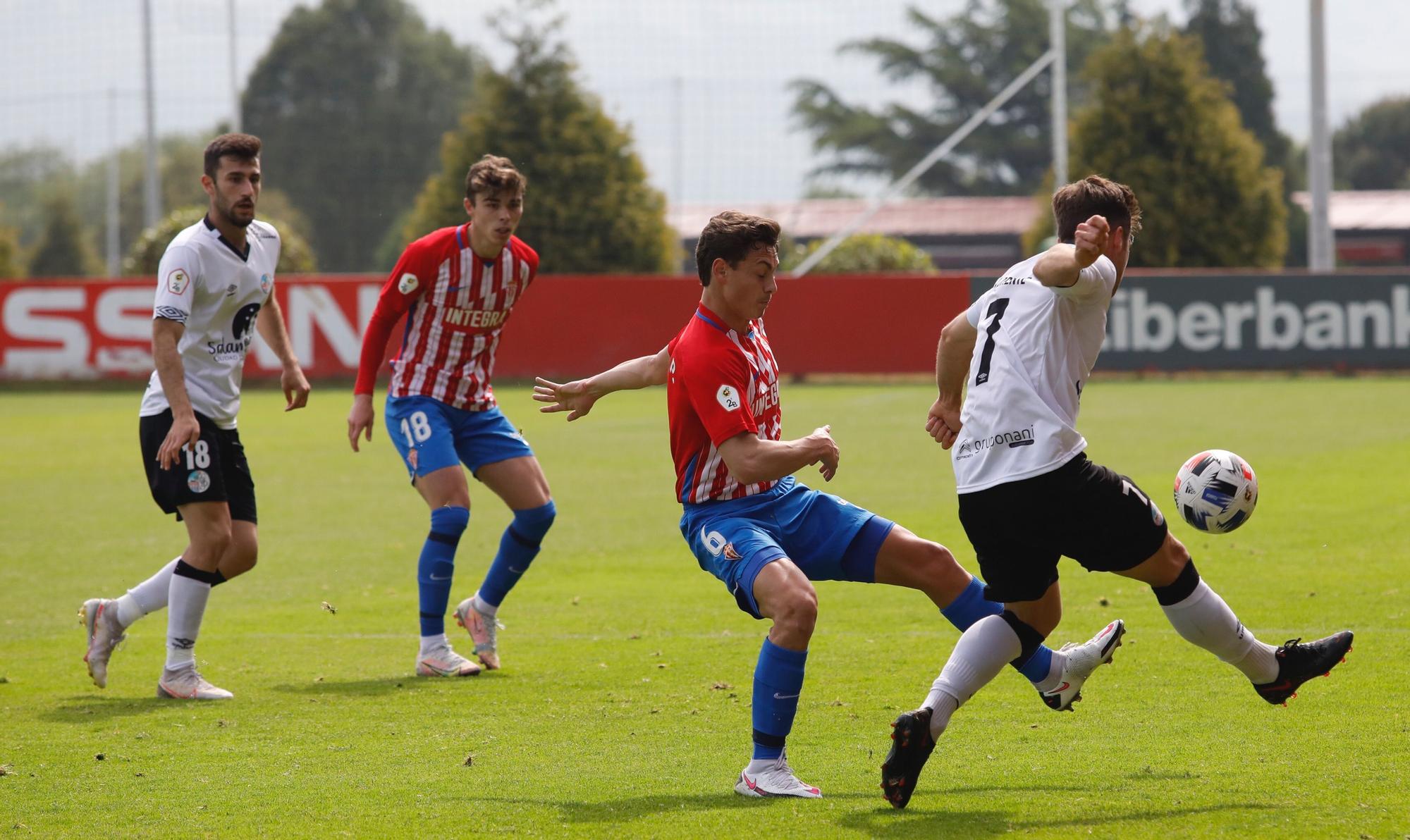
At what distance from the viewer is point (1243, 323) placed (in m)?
23.9

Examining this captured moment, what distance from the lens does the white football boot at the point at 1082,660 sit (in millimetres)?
5145

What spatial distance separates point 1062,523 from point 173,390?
3.62m

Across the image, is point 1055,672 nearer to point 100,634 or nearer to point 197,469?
point 197,469

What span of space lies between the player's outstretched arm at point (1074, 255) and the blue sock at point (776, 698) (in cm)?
133

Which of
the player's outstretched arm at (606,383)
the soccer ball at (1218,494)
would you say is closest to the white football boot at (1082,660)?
the soccer ball at (1218,494)

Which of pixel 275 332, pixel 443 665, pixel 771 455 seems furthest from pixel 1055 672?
pixel 275 332

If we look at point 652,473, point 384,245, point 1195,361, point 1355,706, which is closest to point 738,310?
point 1355,706

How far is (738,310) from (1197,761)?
79.2 inches

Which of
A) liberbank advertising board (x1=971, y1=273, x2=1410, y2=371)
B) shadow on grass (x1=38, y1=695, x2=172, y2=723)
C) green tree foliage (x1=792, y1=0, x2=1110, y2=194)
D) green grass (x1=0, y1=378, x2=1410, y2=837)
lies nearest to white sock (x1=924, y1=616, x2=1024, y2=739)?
green grass (x1=0, y1=378, x2=1410, y2=837)

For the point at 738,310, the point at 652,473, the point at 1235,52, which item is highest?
the point at 1235,52

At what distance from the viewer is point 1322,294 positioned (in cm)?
2372

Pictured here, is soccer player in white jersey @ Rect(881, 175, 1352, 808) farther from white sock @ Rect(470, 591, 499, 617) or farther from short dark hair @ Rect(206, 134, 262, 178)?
short dark hair @ Rect(206, 134, 262, 178)

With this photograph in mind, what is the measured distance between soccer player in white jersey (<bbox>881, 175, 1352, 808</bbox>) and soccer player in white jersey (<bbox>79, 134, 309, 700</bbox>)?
127 inches

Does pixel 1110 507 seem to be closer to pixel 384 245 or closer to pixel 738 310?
pixel 738 310
